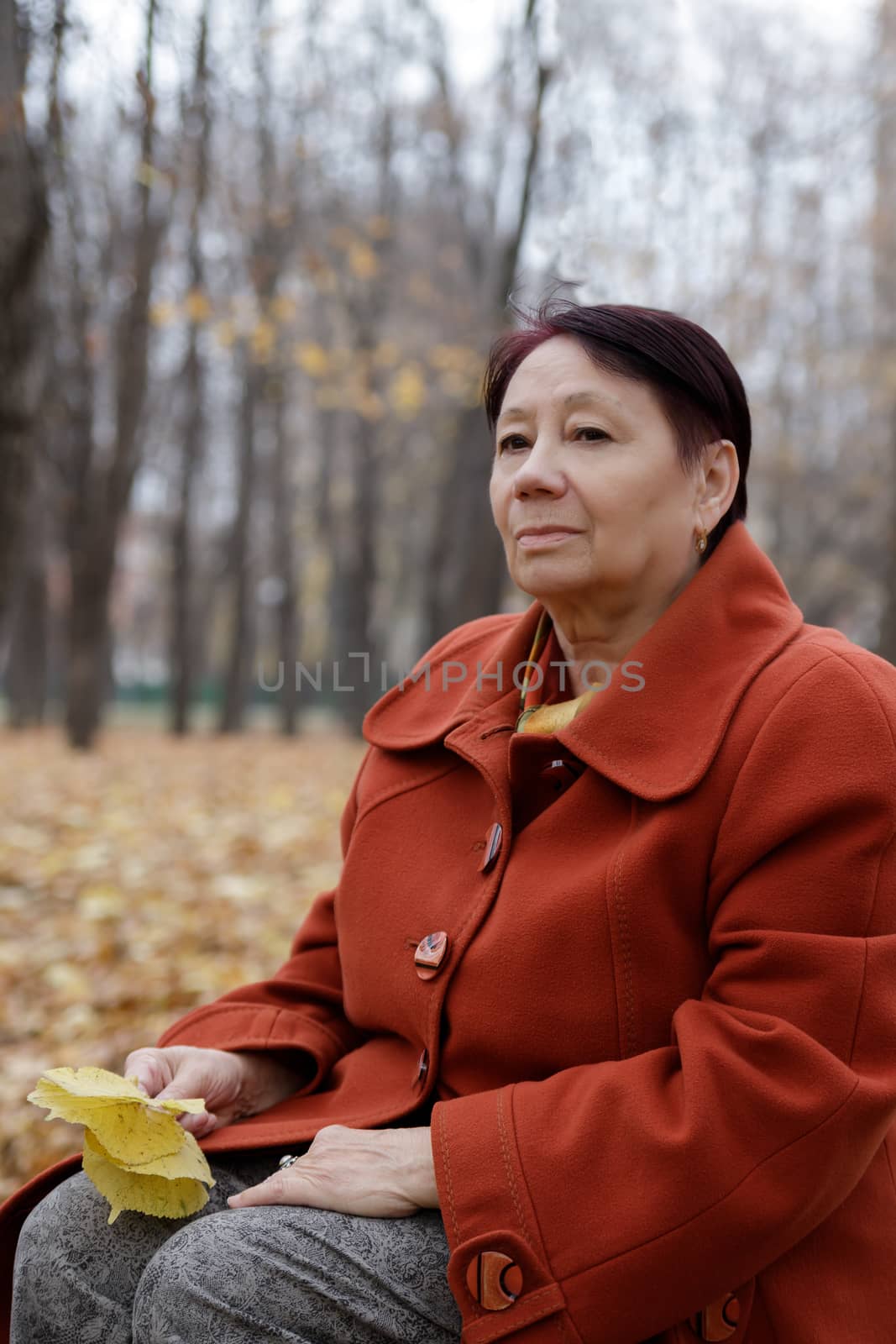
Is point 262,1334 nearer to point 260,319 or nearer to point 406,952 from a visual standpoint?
point 406,952

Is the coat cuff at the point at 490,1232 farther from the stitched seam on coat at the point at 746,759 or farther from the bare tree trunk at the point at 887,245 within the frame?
the bare tree trunk at the point at 887,245

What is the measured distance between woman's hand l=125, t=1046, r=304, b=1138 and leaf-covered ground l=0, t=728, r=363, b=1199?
4.98 ft

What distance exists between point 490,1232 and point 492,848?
53 cm

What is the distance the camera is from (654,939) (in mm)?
1583

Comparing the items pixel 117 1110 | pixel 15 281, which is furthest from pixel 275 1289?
pixel 15 281

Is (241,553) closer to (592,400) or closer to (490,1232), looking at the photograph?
(592,400)

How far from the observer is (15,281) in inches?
200

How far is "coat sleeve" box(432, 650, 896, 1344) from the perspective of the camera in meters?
1.42

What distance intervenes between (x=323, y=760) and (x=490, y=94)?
290 inches

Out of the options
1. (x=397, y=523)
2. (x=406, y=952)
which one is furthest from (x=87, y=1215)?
(x=397, y=523)

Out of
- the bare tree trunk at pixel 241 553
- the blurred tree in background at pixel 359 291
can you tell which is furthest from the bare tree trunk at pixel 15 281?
the bare tree trunk at pixel 241 553

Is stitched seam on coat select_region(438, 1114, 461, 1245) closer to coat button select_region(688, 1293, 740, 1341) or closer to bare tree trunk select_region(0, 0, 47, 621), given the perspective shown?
coat button select_region(688, 1293, 740, 1341)

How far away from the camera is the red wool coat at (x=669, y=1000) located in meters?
1.43

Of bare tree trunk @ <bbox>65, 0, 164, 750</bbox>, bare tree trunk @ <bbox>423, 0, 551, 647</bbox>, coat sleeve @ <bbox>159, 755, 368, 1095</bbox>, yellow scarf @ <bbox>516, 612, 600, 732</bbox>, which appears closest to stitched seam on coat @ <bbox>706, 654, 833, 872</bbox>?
yellow scarf @ <bbox>516, 612, 600, 732</bbox>
